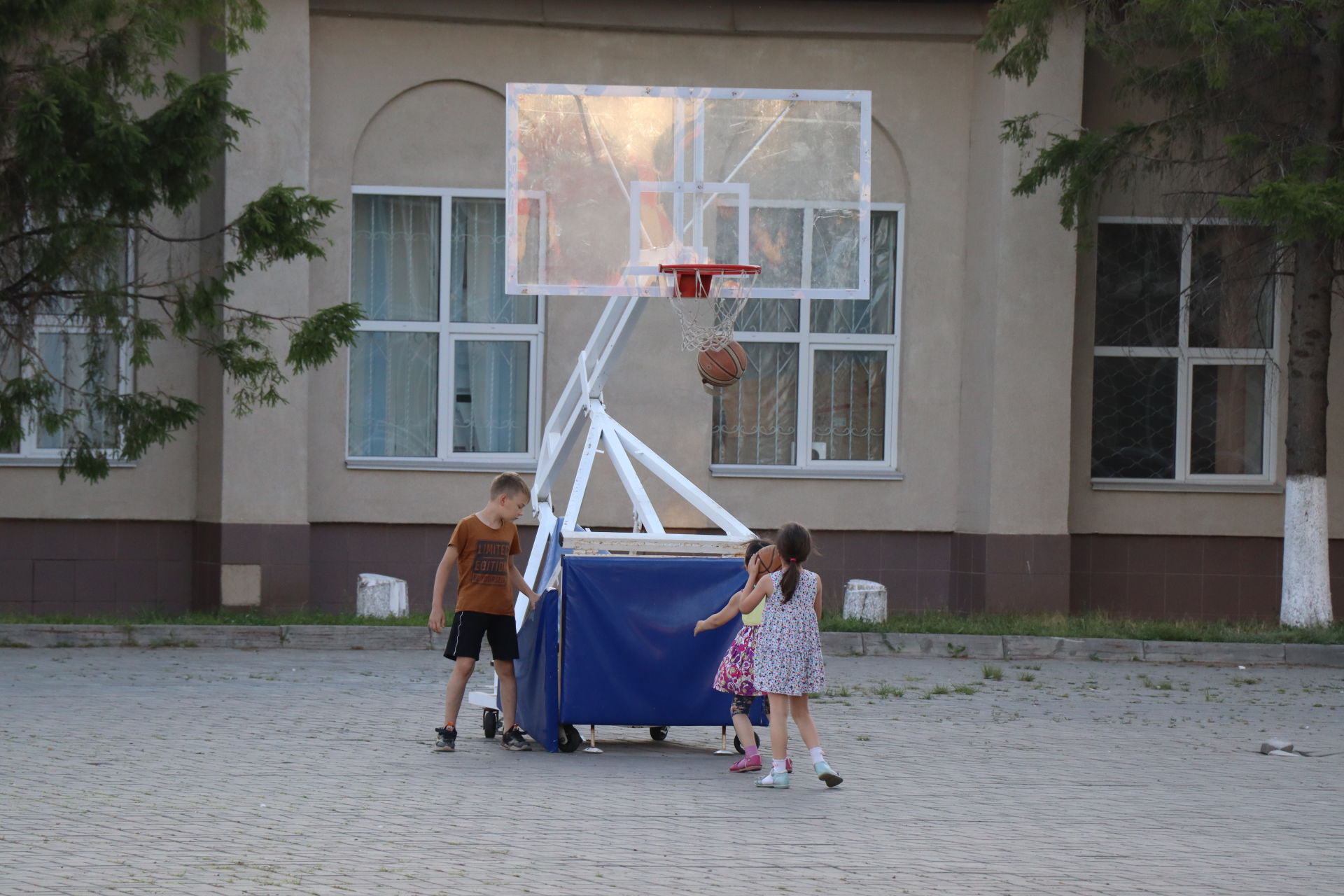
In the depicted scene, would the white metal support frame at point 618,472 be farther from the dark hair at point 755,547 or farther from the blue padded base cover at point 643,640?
the dark hair at point 755,547

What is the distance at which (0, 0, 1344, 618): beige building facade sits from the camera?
18203 millimetres

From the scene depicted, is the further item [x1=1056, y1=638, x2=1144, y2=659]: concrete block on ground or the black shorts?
[x1=1056, y1=638, x2=1144, y2=659]: concrete block on ground

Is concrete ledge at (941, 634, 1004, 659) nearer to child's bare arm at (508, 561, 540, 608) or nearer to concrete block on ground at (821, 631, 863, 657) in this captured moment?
concrete block on ground at (821, 631, 863, 657)

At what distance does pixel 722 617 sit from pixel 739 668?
0.35m

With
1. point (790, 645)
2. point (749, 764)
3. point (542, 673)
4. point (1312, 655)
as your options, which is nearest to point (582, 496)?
point (542, 673)

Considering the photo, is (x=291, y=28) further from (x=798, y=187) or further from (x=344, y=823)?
(x=344, y=823)

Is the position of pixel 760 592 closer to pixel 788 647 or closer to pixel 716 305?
pixel 788 647

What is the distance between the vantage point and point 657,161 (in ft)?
36.7

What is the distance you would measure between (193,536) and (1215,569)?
38.1 ft

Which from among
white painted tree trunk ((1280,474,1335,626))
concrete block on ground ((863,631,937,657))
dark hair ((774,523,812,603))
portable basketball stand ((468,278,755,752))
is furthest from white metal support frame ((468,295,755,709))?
white painted tree trunk ((1280,474,1335,626))

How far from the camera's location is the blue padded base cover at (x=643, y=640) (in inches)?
396

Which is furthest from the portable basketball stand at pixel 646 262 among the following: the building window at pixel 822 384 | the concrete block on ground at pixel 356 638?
the building window at pixel 822 384

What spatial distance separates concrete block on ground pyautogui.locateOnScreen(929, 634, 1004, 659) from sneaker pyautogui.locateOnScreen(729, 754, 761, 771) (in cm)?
685

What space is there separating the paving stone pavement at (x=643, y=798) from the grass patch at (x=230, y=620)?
103 inches
